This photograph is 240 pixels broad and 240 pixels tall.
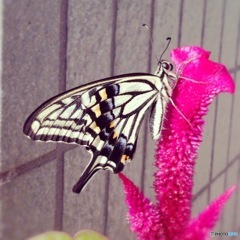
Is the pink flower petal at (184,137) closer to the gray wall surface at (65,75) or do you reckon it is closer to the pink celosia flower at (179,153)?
the pink celosia flower at (179,153)

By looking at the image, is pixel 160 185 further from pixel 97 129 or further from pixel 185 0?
pixel 185 0

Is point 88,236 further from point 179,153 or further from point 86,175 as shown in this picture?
Result: point 179,153

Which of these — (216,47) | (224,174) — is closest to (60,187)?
(216,47)

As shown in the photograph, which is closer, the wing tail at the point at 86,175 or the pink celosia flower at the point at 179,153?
the pink celosia flower at the point at 179,153

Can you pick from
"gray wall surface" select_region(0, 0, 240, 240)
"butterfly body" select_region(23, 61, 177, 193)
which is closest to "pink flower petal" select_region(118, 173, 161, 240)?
"butterfly body" select_region(23, 61, 177, 193)

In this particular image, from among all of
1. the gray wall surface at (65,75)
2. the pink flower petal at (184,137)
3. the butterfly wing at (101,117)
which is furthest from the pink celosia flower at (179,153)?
the gray wall surface at (65,75)

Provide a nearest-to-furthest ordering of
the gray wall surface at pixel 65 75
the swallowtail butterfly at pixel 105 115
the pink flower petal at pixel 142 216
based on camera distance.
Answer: the pink flower petal at pixel 142 216, the swallowtail butterfly at pixel 105 115, the gray wall surface at pixel 65 75
